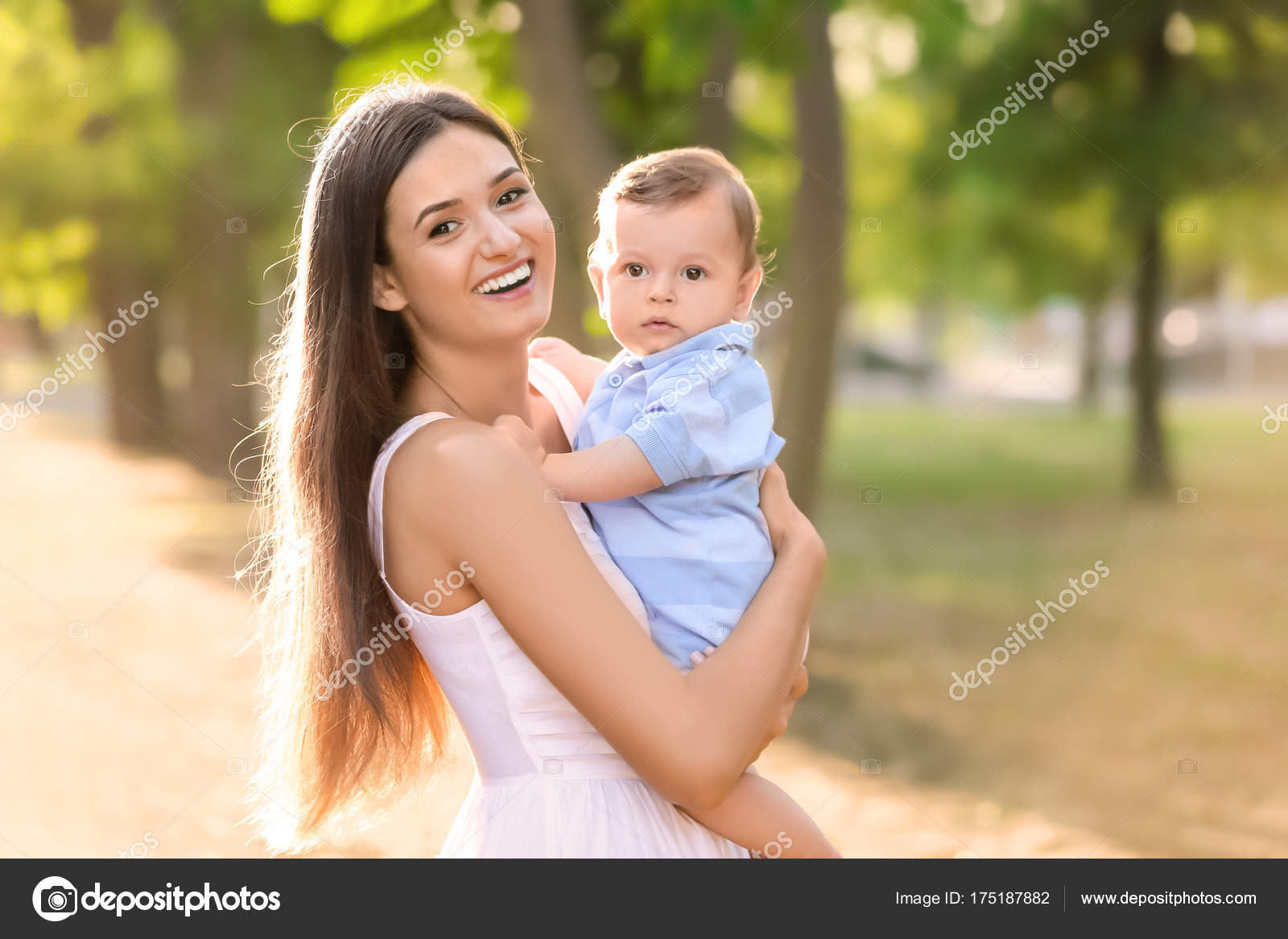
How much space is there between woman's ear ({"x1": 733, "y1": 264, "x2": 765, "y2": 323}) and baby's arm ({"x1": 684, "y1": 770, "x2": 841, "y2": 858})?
36.1 inches

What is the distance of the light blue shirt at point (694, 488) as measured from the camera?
2.10 m

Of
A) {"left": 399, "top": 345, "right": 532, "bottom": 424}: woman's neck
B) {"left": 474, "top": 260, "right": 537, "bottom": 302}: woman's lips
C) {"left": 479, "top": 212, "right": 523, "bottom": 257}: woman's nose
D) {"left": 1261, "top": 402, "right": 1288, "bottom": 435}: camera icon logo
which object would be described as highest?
{"left": 479, "top": 212, "right": 523, "bottom": 257}: woman's nose

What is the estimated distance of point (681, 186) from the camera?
2.28 meters

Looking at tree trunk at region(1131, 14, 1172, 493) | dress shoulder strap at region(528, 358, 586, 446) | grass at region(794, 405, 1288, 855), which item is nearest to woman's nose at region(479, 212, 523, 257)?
dress shoulder strap at region(528, 358, 586, 446)

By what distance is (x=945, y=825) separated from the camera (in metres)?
5.75

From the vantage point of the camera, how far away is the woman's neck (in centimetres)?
221

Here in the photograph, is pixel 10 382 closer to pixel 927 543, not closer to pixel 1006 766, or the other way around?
pixel 927 543

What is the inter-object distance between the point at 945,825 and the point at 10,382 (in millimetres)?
39878

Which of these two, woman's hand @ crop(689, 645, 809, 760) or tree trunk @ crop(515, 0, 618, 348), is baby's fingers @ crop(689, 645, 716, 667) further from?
tree trunk @ crop(515, 0, 618, 348)

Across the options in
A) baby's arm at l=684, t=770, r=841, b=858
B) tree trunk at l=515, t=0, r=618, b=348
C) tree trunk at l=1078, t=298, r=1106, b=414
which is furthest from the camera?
tree trunk at l=1078, t=298, r=1106, b=414

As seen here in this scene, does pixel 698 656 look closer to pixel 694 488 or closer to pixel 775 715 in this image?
pixel 775 715

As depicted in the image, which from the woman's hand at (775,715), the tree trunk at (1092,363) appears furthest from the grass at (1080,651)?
the tree trunk at (1092,363)

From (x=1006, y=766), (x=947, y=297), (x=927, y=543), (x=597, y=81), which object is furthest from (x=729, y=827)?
(x=947, y=297)

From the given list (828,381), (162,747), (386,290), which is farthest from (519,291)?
(162,747)
